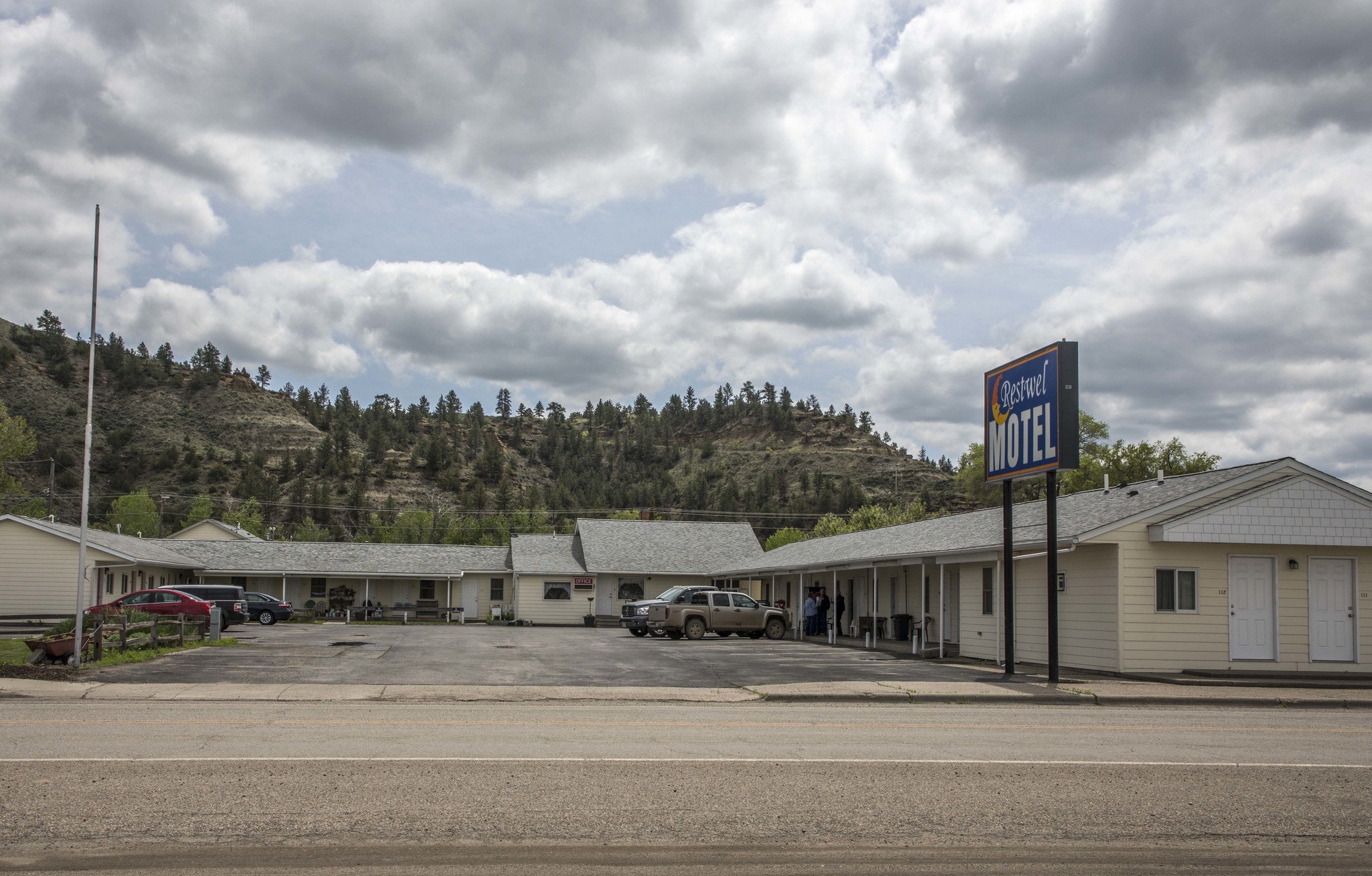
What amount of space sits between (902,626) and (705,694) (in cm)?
1742

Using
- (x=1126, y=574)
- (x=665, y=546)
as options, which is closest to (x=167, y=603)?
(x=665, y=546)

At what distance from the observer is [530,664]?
23156 mm

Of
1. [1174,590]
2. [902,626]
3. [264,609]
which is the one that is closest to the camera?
[1174,590]

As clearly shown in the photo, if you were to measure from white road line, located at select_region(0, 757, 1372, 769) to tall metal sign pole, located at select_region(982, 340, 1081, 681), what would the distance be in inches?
352

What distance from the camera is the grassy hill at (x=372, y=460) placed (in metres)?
102

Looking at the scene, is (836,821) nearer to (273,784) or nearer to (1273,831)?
(1273,831)

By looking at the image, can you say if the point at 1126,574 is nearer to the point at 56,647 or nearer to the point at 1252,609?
the point at 1252,609

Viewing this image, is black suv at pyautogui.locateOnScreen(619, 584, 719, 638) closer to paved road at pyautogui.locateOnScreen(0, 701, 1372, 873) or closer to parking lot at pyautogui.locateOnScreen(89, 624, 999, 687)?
parking lot at pyautogui.locateOnScreen(89, 624, 999, 687)

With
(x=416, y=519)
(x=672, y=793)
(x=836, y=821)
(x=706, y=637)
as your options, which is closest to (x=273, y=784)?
(x=672, y=793)

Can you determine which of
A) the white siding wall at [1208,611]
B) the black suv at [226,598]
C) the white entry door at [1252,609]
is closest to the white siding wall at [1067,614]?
the white siding wall at [1208,611]

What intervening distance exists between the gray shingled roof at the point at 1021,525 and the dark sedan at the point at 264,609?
73.9 feet

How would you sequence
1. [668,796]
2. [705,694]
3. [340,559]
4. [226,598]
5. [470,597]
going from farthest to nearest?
[340,559]
[470,597]
[226,598]
[705,694]
[668,796]

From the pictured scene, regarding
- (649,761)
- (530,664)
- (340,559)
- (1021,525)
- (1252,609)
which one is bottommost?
(530,664)

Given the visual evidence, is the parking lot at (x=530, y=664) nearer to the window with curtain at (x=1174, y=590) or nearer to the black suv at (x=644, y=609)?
the black suv at (x=644, y=609)
